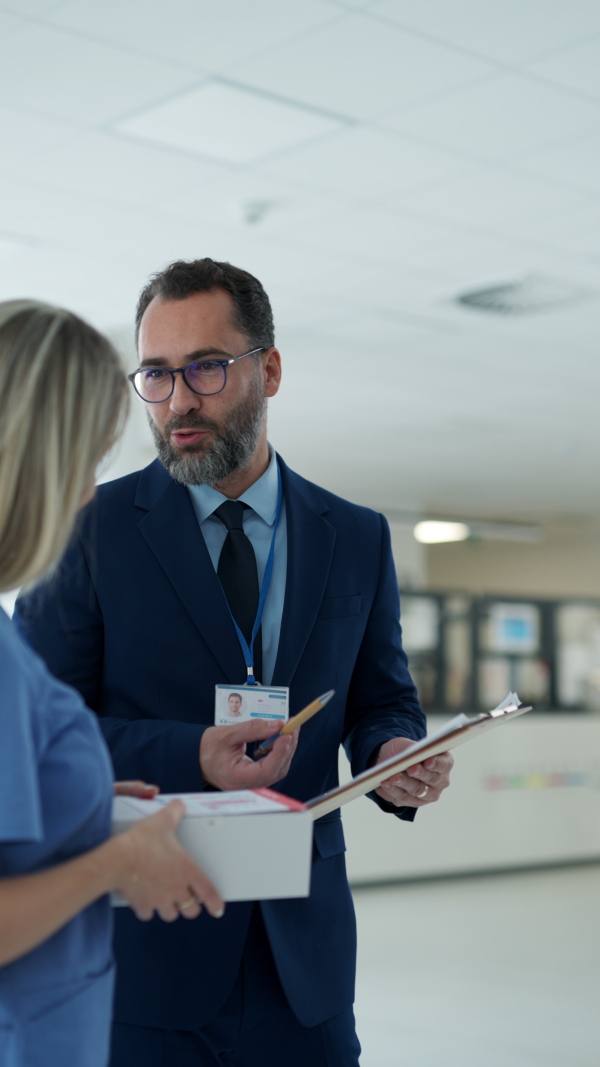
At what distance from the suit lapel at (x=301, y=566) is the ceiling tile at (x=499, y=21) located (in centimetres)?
218

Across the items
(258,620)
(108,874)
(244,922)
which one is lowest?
(244,922)

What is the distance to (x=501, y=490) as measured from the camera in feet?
46.2

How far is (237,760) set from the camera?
170 centimetres

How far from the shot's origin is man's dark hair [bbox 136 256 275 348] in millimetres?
2020

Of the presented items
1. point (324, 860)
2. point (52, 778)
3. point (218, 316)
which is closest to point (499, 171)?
point (218, 316)

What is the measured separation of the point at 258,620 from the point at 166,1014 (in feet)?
1.94

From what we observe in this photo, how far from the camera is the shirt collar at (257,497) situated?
6.72 ft

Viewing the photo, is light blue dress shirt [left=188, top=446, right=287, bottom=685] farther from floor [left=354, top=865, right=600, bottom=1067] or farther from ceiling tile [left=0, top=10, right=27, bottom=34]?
floor [left=354, top=865, right=600, bottom=1067]

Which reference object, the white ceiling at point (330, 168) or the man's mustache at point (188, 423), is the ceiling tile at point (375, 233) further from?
the man's mustache at point (188, 423)

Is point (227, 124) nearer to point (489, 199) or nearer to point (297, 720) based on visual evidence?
point (489, 199)

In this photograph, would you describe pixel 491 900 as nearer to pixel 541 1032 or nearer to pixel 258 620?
pixel 541 1032

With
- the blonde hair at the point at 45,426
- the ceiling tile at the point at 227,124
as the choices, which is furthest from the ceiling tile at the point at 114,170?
the blonde hair at the point at 45,426

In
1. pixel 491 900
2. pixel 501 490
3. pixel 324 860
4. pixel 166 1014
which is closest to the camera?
pixel 166 1014

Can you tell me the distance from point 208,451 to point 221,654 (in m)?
0.33
